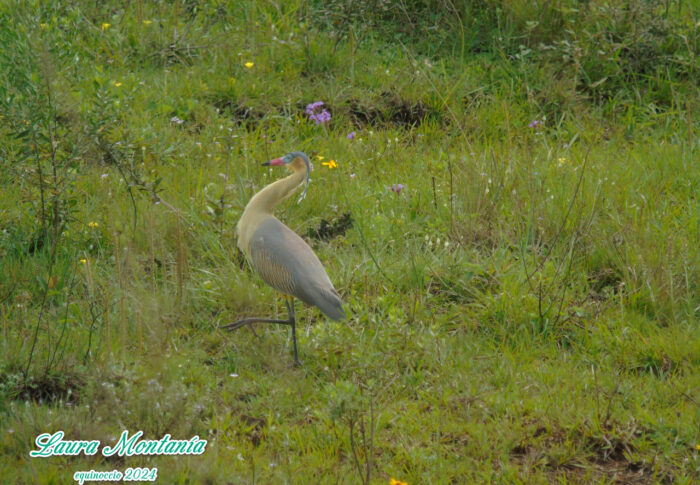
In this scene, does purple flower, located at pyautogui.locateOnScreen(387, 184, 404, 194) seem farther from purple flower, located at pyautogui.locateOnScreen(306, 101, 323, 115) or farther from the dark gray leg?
the dark gray leg

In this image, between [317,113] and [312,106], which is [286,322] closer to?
[312,106]

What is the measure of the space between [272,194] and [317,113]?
189cm

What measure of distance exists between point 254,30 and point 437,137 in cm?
173

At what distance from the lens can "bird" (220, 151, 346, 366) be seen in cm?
394

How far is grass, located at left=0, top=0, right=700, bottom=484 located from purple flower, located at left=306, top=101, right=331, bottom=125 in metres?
0.10

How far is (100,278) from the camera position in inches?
170

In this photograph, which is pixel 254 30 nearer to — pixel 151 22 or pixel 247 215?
pixel 151 22

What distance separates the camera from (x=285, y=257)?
400 centimetres

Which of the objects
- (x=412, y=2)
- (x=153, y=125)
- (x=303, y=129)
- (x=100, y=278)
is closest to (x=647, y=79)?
(x=412, y=2)

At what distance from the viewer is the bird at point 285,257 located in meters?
3.94

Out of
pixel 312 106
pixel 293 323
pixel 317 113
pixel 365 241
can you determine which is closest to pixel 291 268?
pixel 293 323

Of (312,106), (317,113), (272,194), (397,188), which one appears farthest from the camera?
(317,113)

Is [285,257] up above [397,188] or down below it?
above

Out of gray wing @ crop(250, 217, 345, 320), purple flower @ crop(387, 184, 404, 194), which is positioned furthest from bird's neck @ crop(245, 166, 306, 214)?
purple flower @ crop(387, 184, 404, 194)
